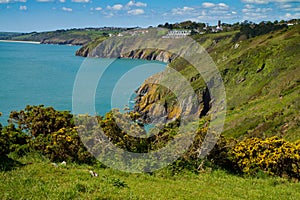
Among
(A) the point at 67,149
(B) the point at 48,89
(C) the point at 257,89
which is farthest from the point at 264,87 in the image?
(A) the point at 67,149

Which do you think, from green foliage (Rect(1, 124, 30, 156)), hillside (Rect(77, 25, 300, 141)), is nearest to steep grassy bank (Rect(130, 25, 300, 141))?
hillside (Rect(77, 25, 300, 141))

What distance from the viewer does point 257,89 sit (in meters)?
59.6

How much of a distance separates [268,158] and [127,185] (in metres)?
5.58

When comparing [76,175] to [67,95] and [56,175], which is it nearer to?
[56,175]

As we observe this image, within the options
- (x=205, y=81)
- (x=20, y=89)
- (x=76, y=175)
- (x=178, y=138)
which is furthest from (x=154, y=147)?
(x=20, y=89)

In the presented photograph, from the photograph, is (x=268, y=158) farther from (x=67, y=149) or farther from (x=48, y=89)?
(x=48, y=89)

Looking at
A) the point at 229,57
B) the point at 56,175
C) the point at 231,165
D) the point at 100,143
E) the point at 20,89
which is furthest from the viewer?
the point at 229,57

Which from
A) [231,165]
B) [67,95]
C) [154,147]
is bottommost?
[67,95]

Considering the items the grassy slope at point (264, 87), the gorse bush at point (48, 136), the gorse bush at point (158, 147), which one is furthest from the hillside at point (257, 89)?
the gorse bush at point (48, 136)

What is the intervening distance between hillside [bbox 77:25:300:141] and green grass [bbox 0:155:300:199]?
74.7 ft

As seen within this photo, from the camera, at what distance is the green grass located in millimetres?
6766

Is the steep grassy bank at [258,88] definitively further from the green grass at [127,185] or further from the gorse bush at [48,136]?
the gorse bush at [48,136]

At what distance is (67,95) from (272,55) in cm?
4152

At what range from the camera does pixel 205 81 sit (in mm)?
69438
